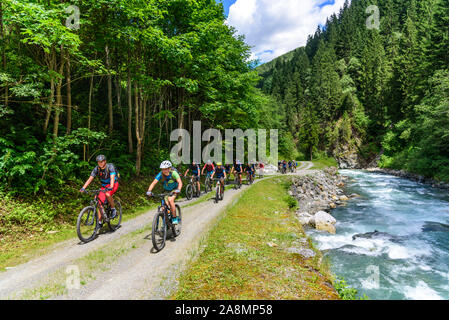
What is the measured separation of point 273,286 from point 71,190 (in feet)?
31.5

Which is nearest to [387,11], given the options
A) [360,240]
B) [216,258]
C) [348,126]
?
[348,126]

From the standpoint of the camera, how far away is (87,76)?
10.9m

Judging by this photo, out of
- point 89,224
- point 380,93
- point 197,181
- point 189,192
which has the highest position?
point 380,93

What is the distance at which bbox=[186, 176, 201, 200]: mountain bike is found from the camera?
14.4 m

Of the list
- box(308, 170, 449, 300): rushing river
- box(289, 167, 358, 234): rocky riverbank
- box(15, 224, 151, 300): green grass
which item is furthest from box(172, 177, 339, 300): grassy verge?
box(289, 167, 358, 234): rocky riverbank

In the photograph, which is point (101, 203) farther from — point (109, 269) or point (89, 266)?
point (109, 269)

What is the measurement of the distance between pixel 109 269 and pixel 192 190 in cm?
948

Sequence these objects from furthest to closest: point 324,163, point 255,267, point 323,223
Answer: point 324,163 < point 323,223 < point 255,267

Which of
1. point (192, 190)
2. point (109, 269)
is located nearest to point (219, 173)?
point (192, 190)

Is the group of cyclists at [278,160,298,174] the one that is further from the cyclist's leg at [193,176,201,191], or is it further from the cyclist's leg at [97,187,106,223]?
the cyclist's leg at [97,187,106,223]

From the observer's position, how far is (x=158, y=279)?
16.0 ft

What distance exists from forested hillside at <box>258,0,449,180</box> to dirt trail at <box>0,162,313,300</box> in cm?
3397

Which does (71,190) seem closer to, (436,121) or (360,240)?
(360,240)

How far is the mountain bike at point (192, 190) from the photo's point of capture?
1439cm
